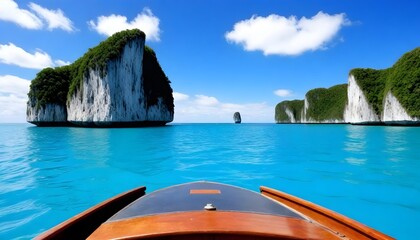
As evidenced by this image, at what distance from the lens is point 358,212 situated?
5.29m

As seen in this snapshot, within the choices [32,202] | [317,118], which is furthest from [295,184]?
[317,118]

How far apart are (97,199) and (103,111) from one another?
47.4 meters

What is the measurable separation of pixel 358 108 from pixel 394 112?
15.1m

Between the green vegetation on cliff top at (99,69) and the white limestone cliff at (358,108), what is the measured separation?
200ft

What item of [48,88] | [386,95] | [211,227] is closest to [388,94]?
[386,95]

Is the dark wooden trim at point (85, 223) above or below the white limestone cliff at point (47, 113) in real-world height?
below

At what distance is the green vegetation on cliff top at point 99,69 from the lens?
50628mm

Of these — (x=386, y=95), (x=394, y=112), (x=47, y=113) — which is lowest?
(x=47, y=113)

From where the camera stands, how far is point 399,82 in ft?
207

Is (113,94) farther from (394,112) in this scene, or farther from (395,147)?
(394,112)

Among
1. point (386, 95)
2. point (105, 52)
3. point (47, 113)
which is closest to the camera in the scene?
point (105, 52)

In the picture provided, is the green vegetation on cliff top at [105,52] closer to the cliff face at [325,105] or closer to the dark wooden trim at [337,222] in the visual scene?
the dark wooden trim at [337,222]

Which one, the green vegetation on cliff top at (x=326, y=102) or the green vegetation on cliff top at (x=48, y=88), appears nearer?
the green vegetation on cliff top at (x=48, y=88)

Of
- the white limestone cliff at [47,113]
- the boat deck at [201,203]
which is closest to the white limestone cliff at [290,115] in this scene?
the white limestone cliff at [47,113]
